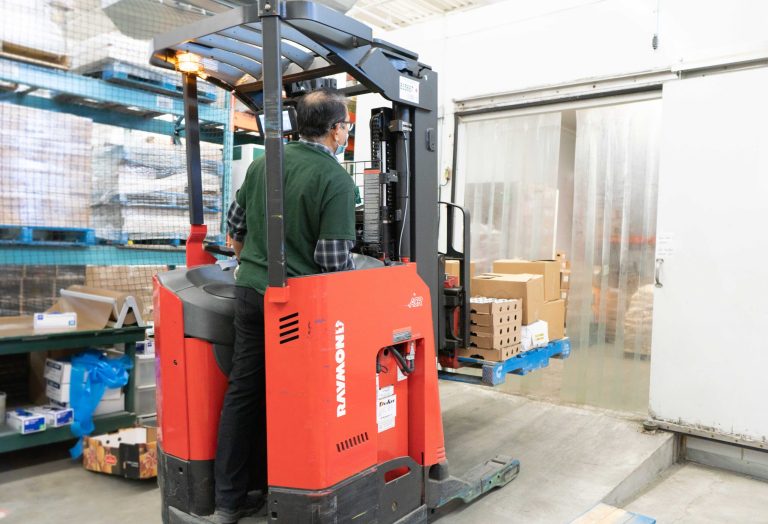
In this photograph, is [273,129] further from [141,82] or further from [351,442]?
[141,82]

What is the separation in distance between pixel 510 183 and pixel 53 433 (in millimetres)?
4574

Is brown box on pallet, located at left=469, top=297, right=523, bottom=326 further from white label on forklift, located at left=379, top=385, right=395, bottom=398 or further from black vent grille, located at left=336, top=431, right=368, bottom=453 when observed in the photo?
black vent grille, located at left=336, top=431, right=368, bottom=453

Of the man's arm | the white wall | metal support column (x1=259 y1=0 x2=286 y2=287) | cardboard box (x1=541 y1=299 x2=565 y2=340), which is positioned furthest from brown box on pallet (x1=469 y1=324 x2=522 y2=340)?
the white wall

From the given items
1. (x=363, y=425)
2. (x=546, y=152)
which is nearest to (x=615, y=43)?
(x=546, y=152)

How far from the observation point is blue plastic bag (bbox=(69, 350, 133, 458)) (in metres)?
4.45

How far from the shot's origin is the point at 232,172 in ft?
18.8

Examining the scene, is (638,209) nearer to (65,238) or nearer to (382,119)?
(382,119)

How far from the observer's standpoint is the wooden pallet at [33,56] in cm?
425

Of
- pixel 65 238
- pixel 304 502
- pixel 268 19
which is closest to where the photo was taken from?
pixel 268 19

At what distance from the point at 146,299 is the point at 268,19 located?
11.8ft

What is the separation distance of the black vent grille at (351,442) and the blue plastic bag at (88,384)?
9.07 feet

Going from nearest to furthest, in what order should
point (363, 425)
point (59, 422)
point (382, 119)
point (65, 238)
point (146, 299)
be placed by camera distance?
point (363, 425), point (382, 119), point (59, 422), point (65, 238), point (146, 299)

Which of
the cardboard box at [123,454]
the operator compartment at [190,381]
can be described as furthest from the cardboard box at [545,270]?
the cardboard box at [123,454]

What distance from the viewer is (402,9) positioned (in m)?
8.63
